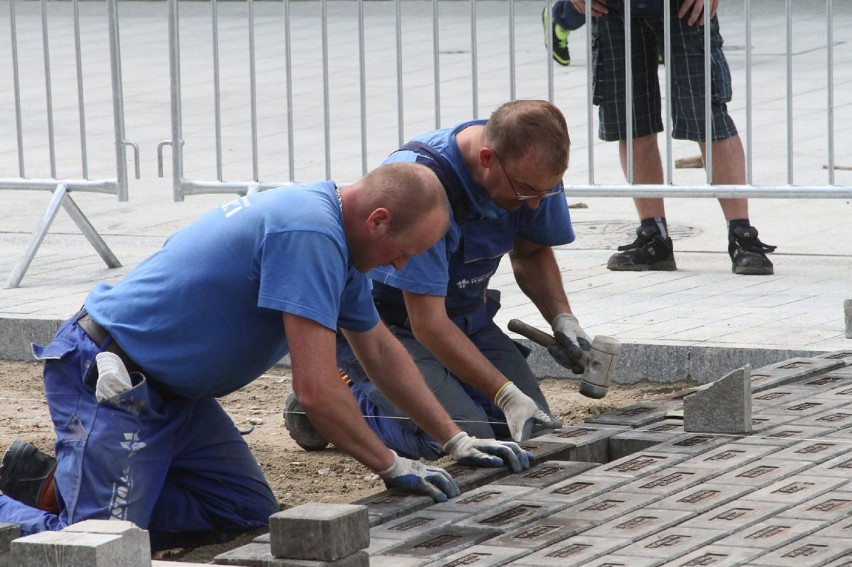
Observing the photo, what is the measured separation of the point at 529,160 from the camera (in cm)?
455

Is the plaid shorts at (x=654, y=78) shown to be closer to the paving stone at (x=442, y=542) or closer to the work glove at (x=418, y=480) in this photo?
the work glove at (x=418, y=480)

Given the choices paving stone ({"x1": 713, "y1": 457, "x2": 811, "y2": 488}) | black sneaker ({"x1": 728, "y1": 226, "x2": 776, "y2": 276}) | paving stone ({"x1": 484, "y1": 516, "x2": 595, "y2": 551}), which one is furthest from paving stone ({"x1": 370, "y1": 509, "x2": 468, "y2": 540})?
black sneaker ({"x1": 728, "y1": 226, "x2": 776, "y2": 276})

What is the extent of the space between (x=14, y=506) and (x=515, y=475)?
1419mm

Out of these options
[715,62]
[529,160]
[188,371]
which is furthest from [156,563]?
[715,62]

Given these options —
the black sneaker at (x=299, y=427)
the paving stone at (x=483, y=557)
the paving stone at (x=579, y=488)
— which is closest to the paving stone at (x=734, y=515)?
the paving stone at (x=579, y=488)

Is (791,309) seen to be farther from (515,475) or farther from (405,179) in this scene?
(405,179)

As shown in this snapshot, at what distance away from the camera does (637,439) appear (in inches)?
188

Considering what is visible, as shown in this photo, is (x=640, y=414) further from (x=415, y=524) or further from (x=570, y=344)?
(x=415, y=524)

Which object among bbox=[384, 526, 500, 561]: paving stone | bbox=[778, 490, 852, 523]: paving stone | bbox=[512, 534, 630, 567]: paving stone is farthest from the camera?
bbox=[778, 490, 852, 523]: paving stone

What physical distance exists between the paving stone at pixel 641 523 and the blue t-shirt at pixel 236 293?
2.77ft

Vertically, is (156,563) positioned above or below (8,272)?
above

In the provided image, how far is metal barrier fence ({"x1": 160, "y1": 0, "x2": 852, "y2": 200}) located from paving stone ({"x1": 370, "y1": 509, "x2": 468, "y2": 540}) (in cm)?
369

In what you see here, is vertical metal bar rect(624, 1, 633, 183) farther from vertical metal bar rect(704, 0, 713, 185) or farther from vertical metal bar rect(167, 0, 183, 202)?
vertical metal bar rect(167, 0, 183, 202)

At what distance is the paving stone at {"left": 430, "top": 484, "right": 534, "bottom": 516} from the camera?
13.3 feet
